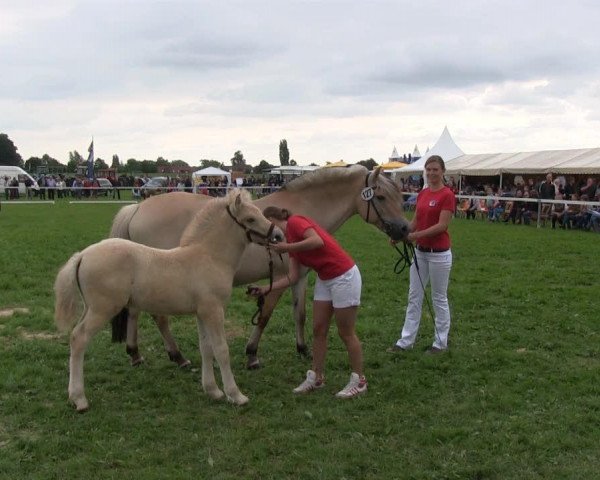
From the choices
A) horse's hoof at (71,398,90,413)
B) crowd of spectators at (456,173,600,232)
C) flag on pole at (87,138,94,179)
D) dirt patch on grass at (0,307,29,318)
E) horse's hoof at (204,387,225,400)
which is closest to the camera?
horse's hoof at (71,398,90,413)

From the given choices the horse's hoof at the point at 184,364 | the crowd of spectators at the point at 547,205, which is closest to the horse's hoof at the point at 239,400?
the horse's hoof at the point at 184,364

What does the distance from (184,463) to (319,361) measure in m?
1.75

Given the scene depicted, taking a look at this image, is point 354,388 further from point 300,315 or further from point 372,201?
point 372,201

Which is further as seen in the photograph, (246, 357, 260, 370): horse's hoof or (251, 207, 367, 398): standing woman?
(246, 357, 260, 370): horse's hoof

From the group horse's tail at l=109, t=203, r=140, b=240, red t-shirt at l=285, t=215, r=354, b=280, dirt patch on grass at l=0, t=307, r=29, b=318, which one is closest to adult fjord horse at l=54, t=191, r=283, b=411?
red t-shirt at l=285, t=215, r=354, b=280

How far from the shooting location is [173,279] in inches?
191

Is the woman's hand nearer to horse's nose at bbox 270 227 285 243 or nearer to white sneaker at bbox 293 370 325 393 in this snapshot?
horse's nose at bbox 270 227 285 243

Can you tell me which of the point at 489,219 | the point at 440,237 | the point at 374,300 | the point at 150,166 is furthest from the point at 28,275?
the point at 150,166

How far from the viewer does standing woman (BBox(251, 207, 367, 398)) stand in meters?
5.02

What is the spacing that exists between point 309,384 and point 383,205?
2.21 m

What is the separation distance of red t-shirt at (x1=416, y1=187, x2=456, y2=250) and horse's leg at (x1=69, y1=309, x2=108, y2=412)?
3317mm

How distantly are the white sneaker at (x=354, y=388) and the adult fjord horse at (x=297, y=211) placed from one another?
120cm

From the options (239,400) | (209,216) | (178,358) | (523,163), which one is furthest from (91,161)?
(239,400)

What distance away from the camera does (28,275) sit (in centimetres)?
1048
